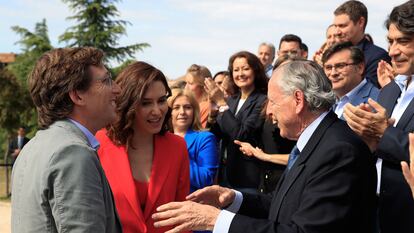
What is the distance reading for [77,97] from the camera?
3145mm

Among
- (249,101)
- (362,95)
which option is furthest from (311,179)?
(249,101)

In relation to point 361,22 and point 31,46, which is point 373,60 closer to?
point 361,22

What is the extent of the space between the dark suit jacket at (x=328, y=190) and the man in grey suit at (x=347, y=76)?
2.64m

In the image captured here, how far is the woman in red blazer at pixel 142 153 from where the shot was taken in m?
4.08

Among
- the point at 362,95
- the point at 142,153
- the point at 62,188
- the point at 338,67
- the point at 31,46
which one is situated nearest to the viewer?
the point at 62,188

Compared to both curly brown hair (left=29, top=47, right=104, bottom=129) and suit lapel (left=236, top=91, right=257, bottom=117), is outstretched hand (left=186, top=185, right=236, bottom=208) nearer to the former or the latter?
curly brown hair (left=29, top=47, right=104, bottom=129)

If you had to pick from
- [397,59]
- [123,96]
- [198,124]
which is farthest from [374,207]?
[198,124]

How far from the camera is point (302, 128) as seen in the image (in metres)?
3.26

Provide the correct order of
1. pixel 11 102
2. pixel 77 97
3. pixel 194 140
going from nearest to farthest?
pixel 77 97
pixel 194 140
pixel 11 102

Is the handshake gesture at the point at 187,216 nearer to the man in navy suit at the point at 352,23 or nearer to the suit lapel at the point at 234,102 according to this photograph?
the suit lapel at the point at 234,102

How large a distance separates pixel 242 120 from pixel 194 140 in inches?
50.6

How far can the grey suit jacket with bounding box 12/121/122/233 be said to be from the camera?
2803 mm

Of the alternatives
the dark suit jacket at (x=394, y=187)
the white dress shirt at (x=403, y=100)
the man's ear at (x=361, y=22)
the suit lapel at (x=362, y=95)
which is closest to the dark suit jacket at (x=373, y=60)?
the man's ear at (x=361, y=22)

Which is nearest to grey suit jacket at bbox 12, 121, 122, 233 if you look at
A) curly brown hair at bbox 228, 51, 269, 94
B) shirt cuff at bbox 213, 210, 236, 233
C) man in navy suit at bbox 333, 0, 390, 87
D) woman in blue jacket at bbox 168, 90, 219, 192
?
shirt cuff at bbox 213, 210, 236, 233
